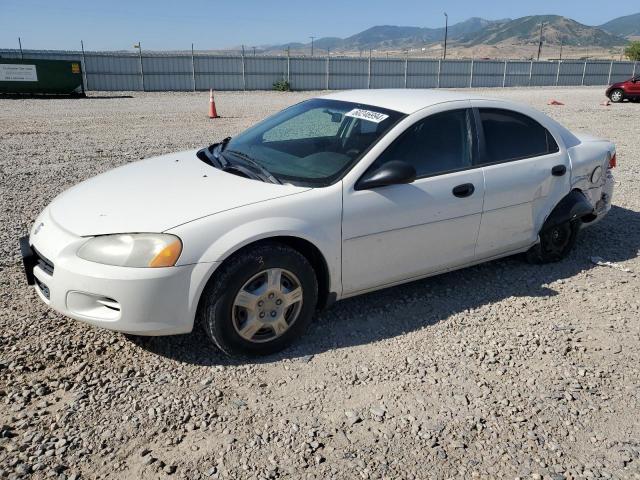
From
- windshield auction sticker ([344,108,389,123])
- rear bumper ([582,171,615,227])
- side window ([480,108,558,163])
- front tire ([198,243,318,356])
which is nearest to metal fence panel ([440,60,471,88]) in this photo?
rear bumper ([582,171,615,227])

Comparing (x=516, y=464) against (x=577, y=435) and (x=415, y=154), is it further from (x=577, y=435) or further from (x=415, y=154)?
(x=415, y=154)

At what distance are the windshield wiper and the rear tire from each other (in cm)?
263

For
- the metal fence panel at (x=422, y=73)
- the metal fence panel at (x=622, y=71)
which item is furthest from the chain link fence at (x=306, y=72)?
the metal fence panel at (x=622, y=71)

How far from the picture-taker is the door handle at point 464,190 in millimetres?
4012

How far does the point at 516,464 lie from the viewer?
8.75 ft

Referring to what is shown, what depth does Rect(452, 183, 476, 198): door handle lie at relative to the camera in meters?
4.01

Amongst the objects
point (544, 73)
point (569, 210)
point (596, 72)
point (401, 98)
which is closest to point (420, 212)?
point (401, 98)

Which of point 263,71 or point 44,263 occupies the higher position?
point 44,263

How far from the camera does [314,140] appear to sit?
168 inches

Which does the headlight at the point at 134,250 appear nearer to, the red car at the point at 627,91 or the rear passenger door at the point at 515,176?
the rear passenger door at the point at 515,176

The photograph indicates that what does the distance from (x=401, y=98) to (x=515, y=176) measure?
1093 mm

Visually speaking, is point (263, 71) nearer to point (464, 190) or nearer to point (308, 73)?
point (308, 73)

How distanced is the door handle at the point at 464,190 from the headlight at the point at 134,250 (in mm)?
2040

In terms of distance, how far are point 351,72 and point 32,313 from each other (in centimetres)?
3178
